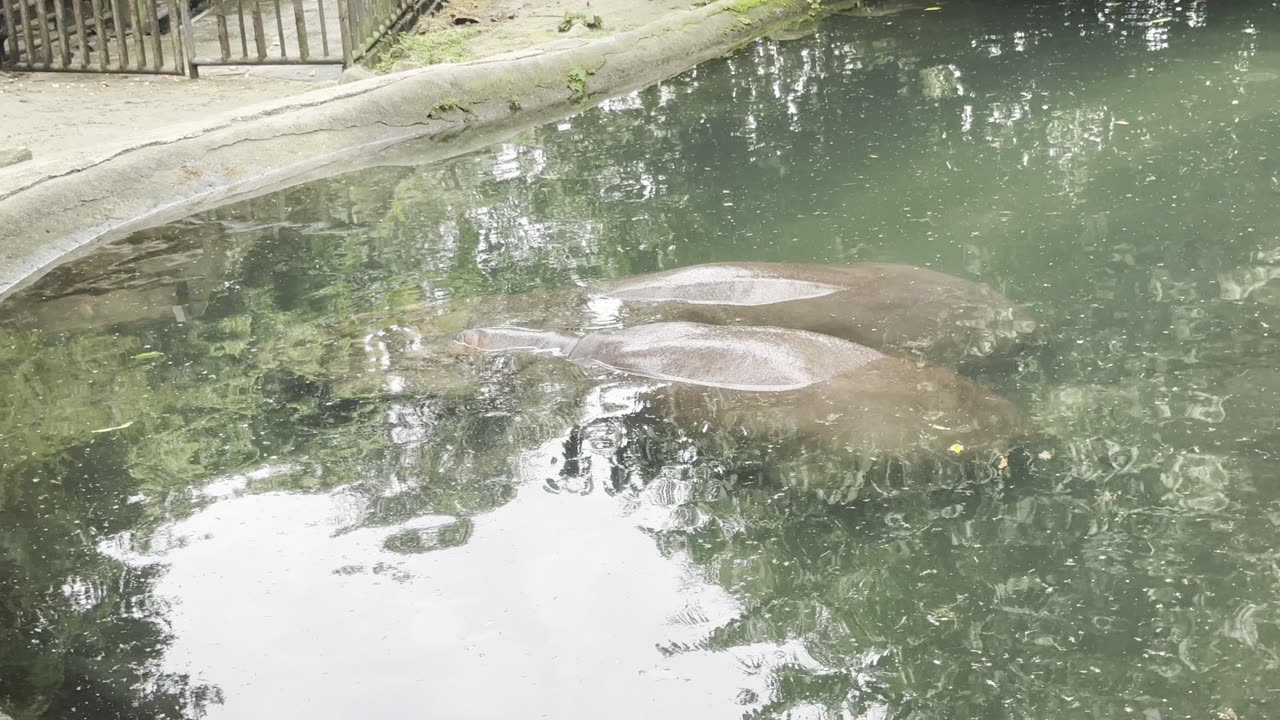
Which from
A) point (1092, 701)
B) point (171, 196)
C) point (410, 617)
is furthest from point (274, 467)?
point (171, 196)

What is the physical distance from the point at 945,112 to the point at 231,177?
17.8 ft

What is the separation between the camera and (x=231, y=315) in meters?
7.22

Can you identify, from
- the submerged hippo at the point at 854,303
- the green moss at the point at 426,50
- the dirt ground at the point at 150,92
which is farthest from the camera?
the green moss at the point at 426,50

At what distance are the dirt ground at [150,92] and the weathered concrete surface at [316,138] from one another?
1.62 feet

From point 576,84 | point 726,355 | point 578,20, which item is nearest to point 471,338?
point 726,355

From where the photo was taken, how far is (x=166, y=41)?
44.6 ft

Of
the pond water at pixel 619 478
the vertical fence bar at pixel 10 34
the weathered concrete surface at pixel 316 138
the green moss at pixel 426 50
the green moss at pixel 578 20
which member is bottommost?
the pond water at pixel 619 478

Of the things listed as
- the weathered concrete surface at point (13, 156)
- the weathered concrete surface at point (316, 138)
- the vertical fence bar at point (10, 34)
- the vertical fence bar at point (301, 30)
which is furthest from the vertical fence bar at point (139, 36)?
the weathered concrete surface at point (13, 156)

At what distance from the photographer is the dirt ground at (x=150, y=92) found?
991 centimetres

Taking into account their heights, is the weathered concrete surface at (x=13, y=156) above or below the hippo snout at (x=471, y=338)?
above

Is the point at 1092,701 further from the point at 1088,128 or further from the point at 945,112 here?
the point at 945,112

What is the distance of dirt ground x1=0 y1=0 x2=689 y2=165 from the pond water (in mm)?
1768

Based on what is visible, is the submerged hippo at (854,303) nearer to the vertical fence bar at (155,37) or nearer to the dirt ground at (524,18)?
the dirt ground at (524,18)

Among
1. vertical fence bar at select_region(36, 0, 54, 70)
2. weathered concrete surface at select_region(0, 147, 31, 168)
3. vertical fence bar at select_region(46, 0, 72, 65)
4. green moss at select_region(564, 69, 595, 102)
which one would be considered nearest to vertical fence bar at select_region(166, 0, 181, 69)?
vertical fence bar at select_region(46, 0, 72, 65)
